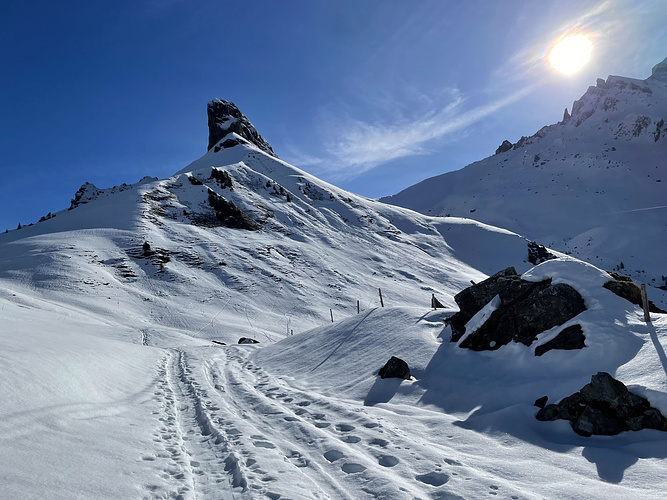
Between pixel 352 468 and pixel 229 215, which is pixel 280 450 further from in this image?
pixel 229 215

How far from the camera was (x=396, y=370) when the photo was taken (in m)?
10.2

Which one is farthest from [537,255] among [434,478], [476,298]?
[434,478]

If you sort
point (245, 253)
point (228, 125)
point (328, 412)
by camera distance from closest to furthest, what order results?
1. point (328, 412)
2. point (245, 253)
3. point (228, 125)

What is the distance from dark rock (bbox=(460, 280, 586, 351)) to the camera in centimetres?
981

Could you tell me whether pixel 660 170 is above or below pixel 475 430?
above

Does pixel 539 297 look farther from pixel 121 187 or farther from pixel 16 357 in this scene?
pixel 121 187

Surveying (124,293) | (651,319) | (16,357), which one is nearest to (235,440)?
(16,357)

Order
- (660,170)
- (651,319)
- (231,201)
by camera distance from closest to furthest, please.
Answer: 1. (651,319)
2. (231,201)
3. (660,170)

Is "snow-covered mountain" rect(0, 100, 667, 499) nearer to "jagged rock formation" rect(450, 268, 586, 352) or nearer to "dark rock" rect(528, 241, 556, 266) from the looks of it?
"jagged rock formation" rect(450, 268, 586, 352)

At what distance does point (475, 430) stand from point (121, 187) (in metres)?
114

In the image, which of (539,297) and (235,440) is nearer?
(235,440)

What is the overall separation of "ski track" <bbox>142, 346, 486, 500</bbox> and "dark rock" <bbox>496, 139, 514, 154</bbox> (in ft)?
566

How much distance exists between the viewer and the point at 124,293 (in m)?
31.8

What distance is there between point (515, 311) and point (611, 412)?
14.2ft
